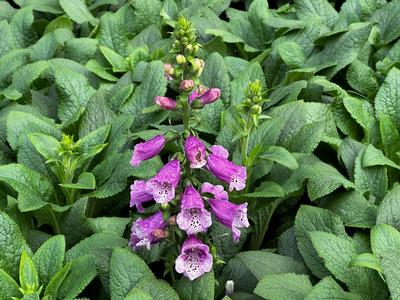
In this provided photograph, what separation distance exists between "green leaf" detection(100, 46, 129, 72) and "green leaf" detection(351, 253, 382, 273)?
2417 mm

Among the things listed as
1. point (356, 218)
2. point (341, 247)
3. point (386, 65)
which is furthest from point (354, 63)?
point (341, 247)

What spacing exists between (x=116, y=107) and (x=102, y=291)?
141 centimetres

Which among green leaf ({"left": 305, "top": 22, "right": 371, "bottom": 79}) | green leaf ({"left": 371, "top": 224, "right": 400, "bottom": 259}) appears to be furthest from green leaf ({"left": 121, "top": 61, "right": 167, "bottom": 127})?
green leaf ({"left": 371, "top": 224, "right": 400, "bottom": 259})

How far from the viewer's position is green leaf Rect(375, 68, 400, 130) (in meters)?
4.19

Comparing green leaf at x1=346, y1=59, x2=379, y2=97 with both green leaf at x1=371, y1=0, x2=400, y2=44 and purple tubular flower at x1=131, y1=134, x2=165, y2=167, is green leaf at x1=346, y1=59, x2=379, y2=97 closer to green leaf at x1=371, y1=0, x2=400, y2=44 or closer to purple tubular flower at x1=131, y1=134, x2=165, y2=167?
green leaf at x1=371, y1=0, x2=400, y2=44

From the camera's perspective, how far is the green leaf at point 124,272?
9.44 ft

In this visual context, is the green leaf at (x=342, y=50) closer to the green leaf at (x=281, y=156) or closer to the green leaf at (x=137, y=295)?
the green leaf at (x=281, y=156)

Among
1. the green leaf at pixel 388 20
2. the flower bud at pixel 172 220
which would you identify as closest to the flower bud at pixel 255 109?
the flower bud at pixel 172 220

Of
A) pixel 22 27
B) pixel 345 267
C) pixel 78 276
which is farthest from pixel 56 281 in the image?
pixel 22 27

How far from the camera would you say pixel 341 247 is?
306 cm

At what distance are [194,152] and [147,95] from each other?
1.67 metres

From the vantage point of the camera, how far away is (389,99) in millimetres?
4223

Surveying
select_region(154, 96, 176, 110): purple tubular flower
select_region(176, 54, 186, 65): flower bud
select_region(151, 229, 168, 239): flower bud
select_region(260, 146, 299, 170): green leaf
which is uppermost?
select_region(176, 54, 186, 65): flower bud

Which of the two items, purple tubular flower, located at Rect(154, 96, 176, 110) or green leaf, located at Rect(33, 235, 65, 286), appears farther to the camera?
green leaf, located at Rect(33, 235, 65, 286)
